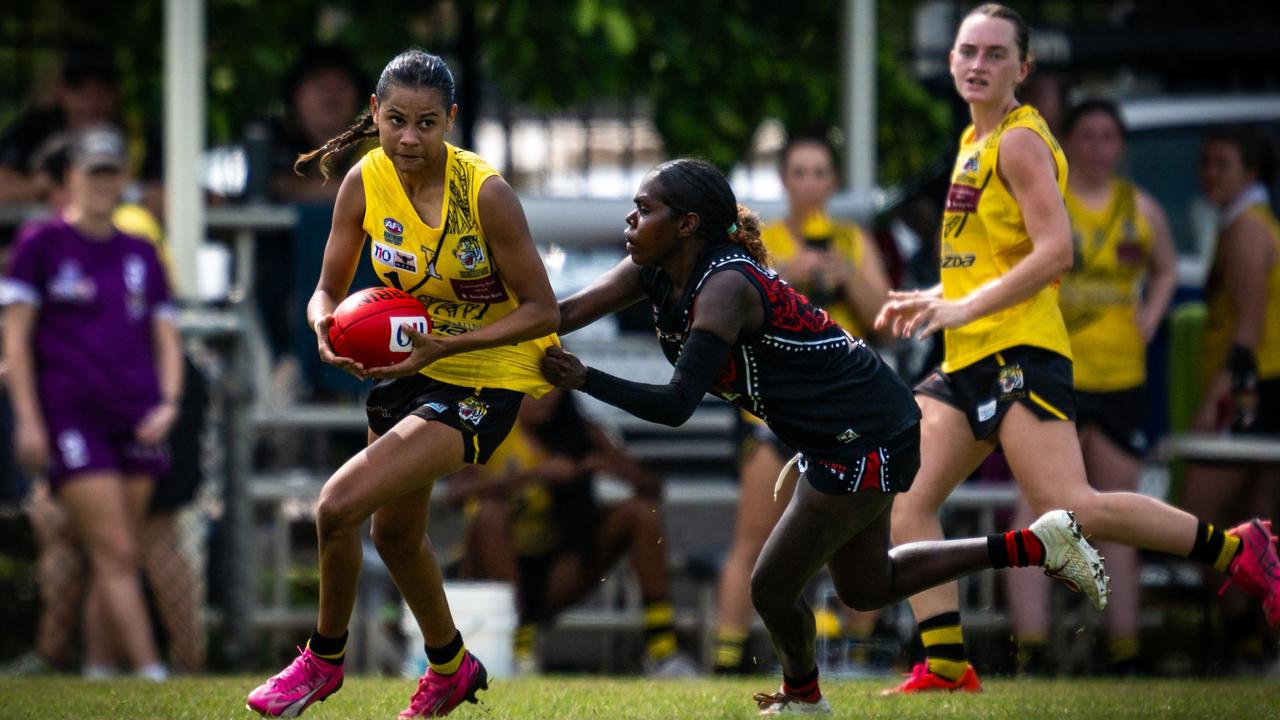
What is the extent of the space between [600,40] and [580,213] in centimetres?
96

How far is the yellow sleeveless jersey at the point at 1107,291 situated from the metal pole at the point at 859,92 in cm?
170

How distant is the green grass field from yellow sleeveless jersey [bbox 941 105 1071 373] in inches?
47.3

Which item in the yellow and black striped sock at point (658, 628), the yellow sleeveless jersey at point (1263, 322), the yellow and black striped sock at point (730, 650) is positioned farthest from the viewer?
the yellow sleeveless jersey at point (1263, 322)

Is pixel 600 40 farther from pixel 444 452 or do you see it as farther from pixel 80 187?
pixel 444 452

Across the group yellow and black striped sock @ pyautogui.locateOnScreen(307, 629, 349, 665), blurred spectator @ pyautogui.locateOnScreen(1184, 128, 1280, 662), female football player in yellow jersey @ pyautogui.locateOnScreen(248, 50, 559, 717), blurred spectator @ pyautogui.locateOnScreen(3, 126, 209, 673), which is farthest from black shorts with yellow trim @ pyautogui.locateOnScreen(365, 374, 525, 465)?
blurred spectator @ pyautogui.locateOnScreen(1184, 128, 1280, 662)

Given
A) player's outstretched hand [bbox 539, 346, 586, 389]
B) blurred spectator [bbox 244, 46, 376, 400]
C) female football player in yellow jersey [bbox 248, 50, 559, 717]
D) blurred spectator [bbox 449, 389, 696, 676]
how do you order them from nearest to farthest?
player's outstretched hand [bbox 539, 346, 586, 389] < female football player in yellow jersey [bbox 248, 50, 559, 717] < blurred spectator [bbox 449, 389, 696, 676] < blurred spectator [bbox 244, 46, 376, 400]

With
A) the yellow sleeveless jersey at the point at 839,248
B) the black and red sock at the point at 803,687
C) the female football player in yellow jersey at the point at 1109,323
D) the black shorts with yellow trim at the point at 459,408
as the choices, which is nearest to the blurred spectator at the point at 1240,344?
the female football player in yellow jersey at the point at 1109,323

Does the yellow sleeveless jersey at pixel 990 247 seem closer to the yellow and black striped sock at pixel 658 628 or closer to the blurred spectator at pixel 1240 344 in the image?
the yellow and black striped sock at pixel 658 628

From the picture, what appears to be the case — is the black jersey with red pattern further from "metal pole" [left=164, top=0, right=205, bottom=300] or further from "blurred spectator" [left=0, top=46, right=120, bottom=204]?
"blurred spectator" [left=0, top=46, right=120, bottom=204]

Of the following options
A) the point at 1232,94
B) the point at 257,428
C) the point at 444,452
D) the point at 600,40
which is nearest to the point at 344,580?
the point at 444,452

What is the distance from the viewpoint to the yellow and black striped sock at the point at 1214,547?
654 cm

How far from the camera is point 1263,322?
9844mm

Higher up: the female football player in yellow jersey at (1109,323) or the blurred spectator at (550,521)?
the female football player in yellow jersey at (1109,323)

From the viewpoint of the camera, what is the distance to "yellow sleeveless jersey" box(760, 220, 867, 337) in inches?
355
